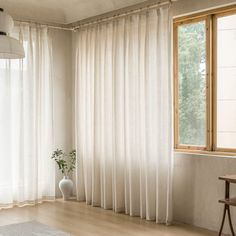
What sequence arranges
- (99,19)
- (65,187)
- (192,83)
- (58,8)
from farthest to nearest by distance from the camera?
(58,8) → (65,187) → (99,19) → (192,83)

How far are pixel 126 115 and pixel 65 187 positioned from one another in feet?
5.20

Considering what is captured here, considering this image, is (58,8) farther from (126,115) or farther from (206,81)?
(206,81)

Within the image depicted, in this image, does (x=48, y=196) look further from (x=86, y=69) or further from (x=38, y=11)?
(x=38, y=11)

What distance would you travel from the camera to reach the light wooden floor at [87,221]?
16.9 ft

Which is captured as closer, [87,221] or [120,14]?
[87,221]

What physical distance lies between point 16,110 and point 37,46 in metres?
1.00

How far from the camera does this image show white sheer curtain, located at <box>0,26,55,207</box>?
6496mm

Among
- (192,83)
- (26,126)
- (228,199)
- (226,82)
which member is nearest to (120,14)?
(192,83)

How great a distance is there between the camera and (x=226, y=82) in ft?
17.1

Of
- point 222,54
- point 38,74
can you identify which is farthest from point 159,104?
point 38,74

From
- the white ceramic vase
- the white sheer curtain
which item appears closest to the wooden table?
the white ceramic vase

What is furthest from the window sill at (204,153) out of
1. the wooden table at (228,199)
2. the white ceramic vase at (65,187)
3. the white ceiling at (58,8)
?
the white ceiling at (58,8)

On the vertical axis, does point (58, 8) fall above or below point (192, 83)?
above

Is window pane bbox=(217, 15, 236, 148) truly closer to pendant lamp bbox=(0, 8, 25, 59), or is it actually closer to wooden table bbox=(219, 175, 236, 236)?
wooden table bbox=(219, 175, 236, 236)
